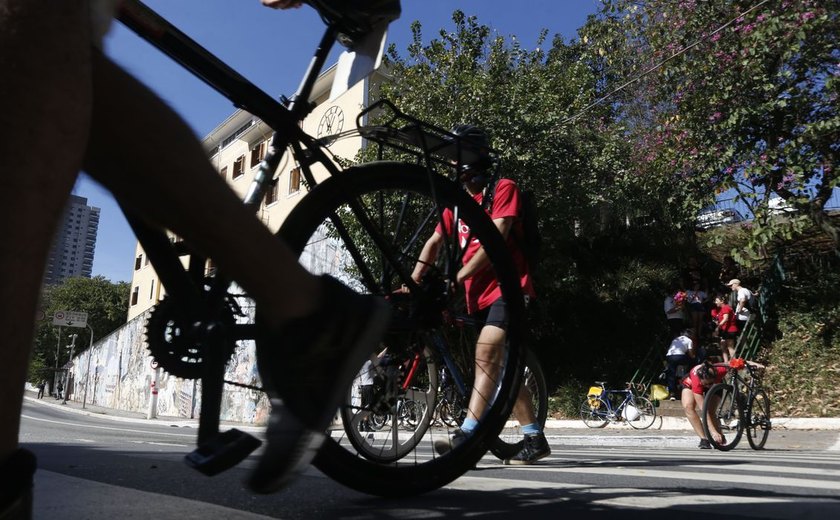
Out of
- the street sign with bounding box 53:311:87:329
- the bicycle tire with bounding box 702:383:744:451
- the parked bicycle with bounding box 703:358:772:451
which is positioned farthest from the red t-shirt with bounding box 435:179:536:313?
the parked bicycle with bounding box 703:358:772:451

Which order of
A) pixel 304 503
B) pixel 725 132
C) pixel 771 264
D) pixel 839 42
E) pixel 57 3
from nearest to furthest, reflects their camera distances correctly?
pixel 57 3, pixel 304 503, pixel 839 42, pixel 725 132, pixel 771 264

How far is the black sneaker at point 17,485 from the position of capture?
643mm

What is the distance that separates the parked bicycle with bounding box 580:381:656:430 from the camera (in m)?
11.3

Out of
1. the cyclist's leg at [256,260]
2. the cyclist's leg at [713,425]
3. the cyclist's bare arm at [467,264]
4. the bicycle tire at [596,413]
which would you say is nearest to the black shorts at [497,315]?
the cyclist's bare arm at [467,264]

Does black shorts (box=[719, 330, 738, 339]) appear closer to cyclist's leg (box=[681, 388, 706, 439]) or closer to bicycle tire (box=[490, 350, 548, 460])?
cyclist's leg (box=[681, 388, 706, 439])

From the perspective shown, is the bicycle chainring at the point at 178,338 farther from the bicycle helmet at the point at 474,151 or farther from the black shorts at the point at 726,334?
the black shorts at the point at 726,334

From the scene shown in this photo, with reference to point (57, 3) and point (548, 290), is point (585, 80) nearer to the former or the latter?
point (548, 290)

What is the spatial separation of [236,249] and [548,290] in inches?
555

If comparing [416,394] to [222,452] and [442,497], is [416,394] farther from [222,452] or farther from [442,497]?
[222,452]

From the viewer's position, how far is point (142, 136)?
2.80ft

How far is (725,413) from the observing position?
24.5 feet

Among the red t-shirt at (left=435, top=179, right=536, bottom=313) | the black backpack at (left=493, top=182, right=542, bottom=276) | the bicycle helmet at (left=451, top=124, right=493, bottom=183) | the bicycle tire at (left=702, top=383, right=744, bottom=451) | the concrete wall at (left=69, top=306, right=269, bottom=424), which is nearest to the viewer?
the red t-shirt at (left=435, top=179, right=536, bottom=313)

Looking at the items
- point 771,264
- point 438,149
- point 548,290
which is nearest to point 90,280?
point 548,290

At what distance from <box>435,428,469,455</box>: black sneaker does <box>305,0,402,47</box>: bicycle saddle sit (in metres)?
1.19
